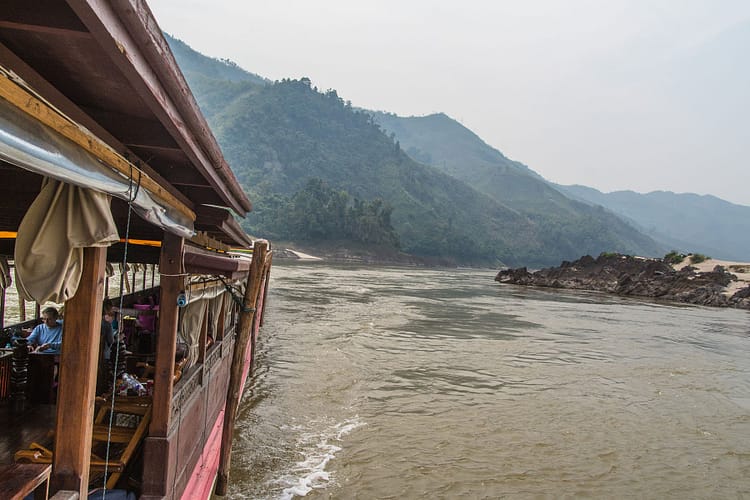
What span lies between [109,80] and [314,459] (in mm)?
7306

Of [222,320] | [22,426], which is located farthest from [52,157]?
[222,320]

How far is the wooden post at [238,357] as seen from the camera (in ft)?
22.1

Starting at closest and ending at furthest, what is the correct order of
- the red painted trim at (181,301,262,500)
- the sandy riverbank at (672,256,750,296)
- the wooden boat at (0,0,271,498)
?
the wooden boat at (0,0,271,498), the red painted trim at (181,301,262,500), the sandy riverbank at (672,256,750,296)

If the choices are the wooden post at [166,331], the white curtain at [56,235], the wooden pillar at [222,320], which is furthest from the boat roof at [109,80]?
the wooden pillar at [222,320]

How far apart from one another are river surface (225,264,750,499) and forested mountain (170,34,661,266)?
88.9 m

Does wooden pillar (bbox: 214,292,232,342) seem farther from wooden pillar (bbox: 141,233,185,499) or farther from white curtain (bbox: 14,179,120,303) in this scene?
white curtain (bbox: 14,179,120,303)

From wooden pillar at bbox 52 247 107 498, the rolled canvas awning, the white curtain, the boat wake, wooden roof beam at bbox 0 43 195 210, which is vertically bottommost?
the boat wake

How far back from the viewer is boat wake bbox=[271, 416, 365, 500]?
7676 millimetres

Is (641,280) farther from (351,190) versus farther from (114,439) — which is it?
(351,190)

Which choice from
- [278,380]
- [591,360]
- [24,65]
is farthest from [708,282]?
[24,65]

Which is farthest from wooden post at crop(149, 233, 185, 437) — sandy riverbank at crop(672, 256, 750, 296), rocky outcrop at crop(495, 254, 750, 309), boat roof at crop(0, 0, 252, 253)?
sandy riverbank at crop(672, 256, 750, 296)

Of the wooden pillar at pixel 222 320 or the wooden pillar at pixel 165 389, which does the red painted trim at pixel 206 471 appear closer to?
the wooden pillar at pixel 165 389

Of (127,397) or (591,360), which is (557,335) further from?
(127,397)

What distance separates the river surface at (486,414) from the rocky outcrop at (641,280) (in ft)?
77.2
